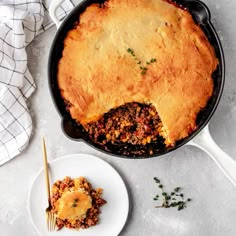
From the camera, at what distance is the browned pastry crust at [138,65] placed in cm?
196

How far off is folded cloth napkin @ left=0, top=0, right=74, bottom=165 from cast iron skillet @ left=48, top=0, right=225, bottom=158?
0.18 m

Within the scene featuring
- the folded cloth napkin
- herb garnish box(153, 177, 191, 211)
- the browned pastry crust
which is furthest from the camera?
herb garnish box(153, 177, 191, 211)

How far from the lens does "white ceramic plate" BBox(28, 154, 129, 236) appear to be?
2225 mm

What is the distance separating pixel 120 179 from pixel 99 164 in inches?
4.4

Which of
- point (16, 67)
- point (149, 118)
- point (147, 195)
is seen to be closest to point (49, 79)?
point (16, 67)

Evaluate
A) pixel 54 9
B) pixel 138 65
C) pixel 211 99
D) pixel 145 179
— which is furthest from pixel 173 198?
pixel 54 9

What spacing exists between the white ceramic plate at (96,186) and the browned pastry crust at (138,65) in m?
0.31

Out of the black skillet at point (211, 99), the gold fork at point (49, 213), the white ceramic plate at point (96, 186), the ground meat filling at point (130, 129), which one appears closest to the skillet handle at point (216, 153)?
the black skillet at point (211, 99)

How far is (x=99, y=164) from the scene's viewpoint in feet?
7.30

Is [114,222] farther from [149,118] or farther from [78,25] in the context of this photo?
[78,25]

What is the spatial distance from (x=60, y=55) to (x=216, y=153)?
74 centimetres

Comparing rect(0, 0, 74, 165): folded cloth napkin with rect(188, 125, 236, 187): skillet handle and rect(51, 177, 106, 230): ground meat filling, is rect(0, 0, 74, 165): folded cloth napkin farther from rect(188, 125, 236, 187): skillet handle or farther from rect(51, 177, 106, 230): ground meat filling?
rect(188, 125, 236, 187): skillet handle

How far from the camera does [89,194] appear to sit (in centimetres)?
218

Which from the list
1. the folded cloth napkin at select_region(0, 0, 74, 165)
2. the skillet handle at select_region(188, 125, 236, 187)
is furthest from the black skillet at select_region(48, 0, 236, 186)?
the folded cloth napkin at select_region(0, 0, 74, 165)
